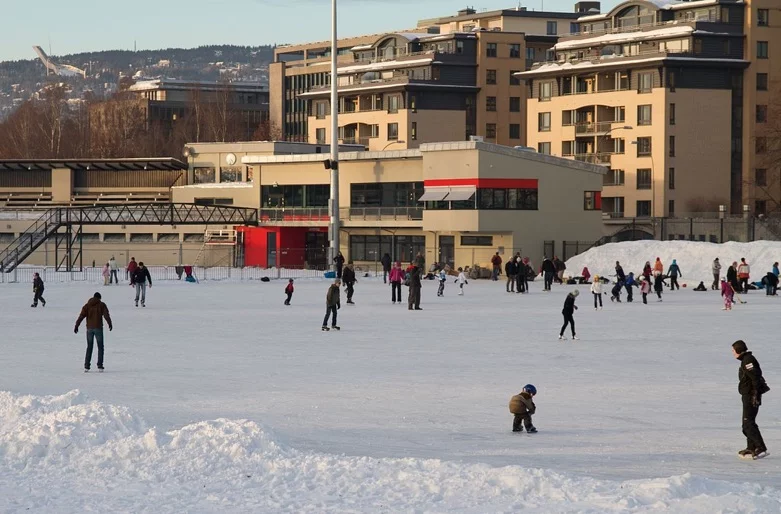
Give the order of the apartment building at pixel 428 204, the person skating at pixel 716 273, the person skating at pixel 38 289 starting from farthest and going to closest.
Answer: the apartment building at pixel 428 204, the person skating at pixel 716 273, the person skating at pixel 38 289

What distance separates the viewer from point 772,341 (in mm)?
27781

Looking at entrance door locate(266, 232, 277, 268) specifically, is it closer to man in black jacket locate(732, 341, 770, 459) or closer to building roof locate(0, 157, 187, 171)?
building roof locate(0, 157, 187, 171)

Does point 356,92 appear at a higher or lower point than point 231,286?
higher

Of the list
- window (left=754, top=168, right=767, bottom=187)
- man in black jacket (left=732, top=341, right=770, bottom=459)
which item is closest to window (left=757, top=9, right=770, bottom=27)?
window (left=754, top=168, right=767, bottom=187)

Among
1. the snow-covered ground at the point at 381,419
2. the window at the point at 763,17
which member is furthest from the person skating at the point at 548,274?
the window at the point at 763,17

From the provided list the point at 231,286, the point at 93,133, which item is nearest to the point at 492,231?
the point at 231,286

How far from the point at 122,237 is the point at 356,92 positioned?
31.9 m

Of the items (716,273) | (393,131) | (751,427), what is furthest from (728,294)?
(393,131)

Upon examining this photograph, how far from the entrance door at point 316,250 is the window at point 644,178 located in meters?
23.9

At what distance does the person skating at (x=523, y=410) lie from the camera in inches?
629

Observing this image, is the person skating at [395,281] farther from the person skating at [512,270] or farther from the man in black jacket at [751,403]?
the man in black jacket at [751,403]

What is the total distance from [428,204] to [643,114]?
81.9ft

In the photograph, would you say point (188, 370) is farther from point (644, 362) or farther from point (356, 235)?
point (356, 235)

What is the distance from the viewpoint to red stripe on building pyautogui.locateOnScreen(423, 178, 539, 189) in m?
62.5
